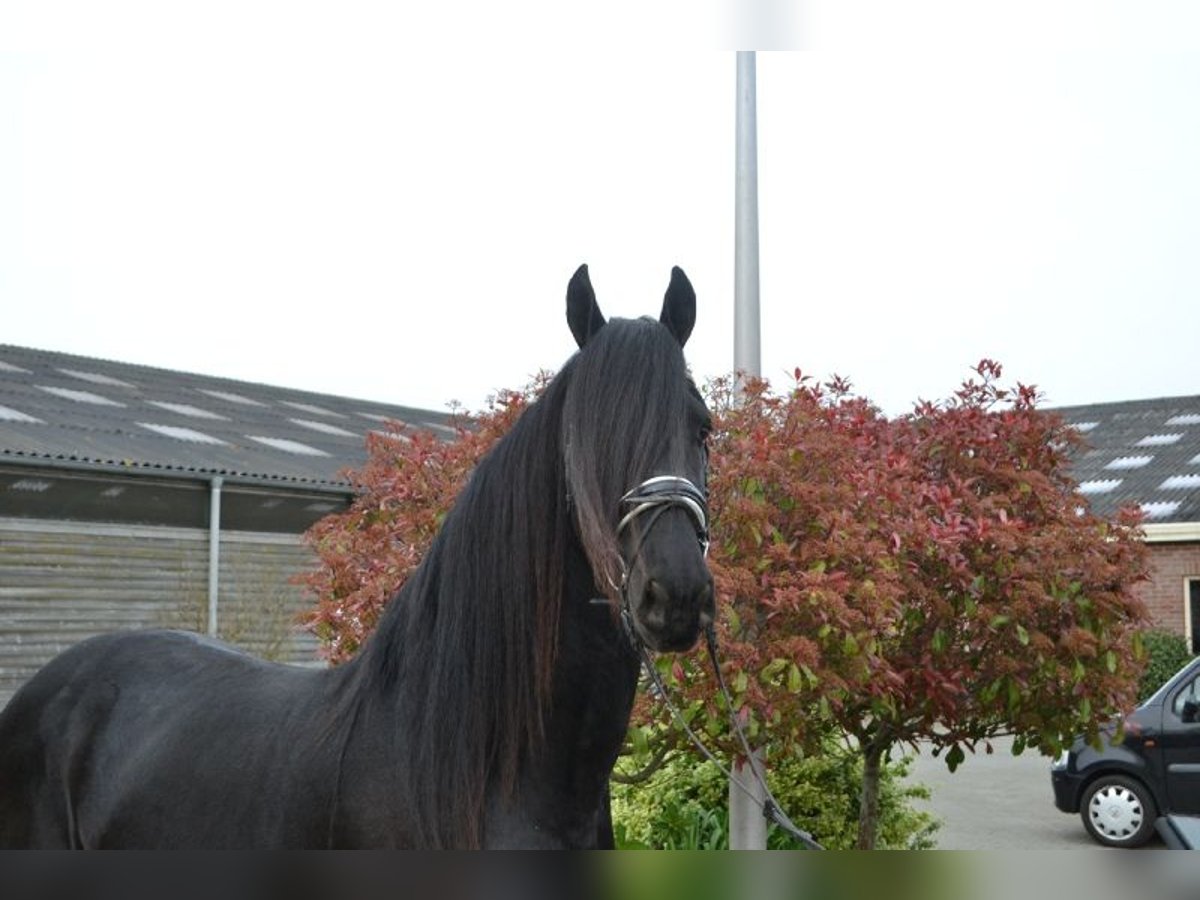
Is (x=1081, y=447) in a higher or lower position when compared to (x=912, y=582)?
higher

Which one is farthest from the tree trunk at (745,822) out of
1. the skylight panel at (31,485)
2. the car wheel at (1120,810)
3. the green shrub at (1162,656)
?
the green shrub at (1162,656)

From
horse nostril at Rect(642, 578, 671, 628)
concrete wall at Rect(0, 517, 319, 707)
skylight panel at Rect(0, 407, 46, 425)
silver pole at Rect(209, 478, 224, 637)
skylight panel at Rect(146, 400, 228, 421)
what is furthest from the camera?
skylight panel at Rect(146, 400, 228, 421)

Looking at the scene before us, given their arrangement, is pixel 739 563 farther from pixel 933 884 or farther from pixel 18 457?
pixel 18 457

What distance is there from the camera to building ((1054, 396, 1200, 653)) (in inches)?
893

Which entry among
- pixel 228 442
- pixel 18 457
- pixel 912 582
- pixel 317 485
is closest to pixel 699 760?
pixel 912 582

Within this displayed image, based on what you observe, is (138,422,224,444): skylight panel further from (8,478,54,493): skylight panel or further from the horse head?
the horse head

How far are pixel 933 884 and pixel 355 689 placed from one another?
6.84 ft

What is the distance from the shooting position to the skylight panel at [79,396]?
64.1ft

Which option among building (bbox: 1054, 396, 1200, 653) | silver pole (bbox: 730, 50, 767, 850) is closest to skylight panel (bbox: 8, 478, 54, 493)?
silver pole (bbox: 730, 50, 767, 850)

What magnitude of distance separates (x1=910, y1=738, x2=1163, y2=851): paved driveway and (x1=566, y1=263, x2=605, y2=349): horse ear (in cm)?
829

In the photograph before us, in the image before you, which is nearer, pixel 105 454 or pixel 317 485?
pixel 105 454

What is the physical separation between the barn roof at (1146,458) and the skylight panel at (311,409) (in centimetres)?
1473

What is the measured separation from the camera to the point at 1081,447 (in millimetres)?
6828

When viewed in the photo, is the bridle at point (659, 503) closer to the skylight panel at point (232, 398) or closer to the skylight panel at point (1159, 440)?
the skylight panel at point (232, 398)
